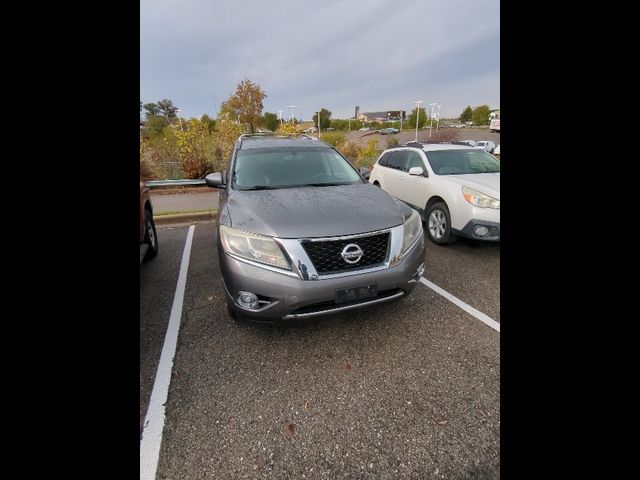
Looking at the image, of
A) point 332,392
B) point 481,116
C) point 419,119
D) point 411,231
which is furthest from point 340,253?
point 481,116

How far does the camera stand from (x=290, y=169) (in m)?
3.64

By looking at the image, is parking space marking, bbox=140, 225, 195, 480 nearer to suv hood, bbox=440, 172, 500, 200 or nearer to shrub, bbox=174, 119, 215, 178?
suv hood, bbox=440, 172, 500, 200

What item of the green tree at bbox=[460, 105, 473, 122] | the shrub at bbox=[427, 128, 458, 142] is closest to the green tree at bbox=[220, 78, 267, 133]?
the shrub at bbox=[427, 128, 458, 142]

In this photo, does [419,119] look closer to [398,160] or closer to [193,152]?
[193,152]

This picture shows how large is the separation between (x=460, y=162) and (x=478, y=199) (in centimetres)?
139

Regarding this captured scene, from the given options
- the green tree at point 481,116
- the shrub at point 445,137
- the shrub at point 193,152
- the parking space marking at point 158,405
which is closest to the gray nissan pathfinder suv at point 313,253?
the parking space marking at point 158,405

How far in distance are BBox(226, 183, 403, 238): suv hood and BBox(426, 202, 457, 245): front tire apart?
210 cm

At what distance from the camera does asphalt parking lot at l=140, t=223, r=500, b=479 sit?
5.65 ft

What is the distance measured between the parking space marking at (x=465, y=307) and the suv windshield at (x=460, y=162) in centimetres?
229

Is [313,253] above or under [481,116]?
under

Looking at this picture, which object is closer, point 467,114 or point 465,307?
point 465,307
